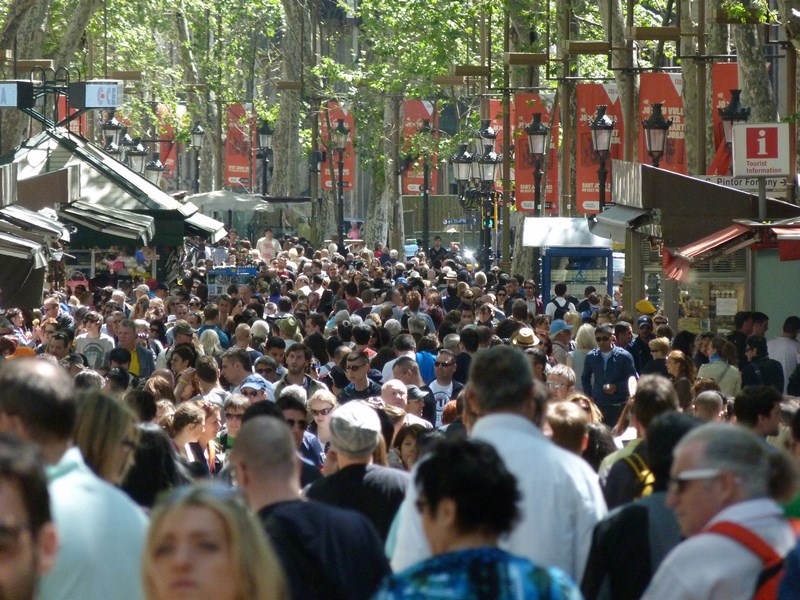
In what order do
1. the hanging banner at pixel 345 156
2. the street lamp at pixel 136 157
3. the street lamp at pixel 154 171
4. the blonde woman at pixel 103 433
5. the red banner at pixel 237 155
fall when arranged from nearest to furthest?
the blonde woman at pixel 103 433 → the street lamp at pixel 136 157 → the street lamp at pixel 154 171 → the hanging banner at pixel 345 156 → the red banner at pixel 237 155

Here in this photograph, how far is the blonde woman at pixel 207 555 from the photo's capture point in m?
3.66

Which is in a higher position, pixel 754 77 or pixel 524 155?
pixel 754 77

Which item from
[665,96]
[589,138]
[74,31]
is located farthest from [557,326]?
[74,31]

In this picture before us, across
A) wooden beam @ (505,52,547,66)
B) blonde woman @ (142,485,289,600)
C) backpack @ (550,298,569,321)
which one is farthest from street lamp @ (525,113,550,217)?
blonde woman @ (142,485,289,600)

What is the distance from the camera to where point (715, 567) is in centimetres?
434

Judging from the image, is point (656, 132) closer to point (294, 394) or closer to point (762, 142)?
point (762, 142)

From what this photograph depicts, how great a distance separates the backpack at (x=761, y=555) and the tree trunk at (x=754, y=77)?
18694 mm

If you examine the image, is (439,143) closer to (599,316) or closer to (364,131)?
(364,131)

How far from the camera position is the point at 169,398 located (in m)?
10.2

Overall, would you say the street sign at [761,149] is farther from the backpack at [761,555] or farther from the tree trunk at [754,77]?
the backpack at [761,555]

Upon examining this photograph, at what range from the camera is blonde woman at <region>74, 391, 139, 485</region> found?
545 centimetres

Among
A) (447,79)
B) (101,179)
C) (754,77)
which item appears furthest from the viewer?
(447,79)

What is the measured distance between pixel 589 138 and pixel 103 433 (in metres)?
23.0

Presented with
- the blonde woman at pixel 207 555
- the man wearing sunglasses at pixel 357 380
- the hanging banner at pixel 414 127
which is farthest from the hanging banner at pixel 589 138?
the blonde woman at pixel 207 555
